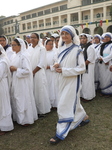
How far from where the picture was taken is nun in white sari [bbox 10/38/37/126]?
11.6 ft

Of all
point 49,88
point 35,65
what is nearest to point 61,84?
point 35,65

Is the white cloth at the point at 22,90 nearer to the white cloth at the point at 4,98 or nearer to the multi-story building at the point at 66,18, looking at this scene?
the white cloth at the point at 4,98

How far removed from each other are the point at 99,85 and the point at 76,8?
1319 inches

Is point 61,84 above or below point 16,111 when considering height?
above

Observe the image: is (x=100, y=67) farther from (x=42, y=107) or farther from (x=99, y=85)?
(x=42, y=107)

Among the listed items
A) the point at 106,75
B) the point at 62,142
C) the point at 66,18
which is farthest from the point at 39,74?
the point at 66,18

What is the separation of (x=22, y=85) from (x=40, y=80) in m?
0.70

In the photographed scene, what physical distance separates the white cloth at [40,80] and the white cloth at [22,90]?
521mm

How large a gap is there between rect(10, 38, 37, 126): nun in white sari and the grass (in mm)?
287

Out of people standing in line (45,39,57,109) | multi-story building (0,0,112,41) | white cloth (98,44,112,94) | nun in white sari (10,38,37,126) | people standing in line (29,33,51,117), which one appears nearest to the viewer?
nun in white sari (10,38,37,126)

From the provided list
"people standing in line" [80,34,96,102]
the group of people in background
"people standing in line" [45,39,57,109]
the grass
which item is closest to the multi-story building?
"people standing in line" [80,34,96,102]

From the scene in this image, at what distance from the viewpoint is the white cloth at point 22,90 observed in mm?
3553

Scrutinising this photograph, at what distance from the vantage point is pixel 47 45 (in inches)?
192

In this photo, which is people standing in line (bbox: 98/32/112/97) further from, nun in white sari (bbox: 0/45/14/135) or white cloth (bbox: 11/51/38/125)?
nun in white sari (bbox: 0/45/14/135)
